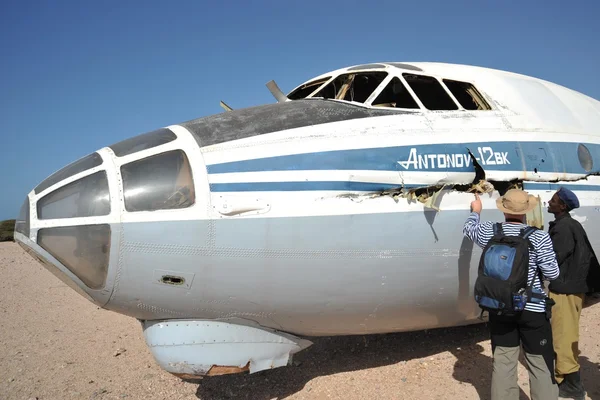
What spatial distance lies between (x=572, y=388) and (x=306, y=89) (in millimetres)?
4424

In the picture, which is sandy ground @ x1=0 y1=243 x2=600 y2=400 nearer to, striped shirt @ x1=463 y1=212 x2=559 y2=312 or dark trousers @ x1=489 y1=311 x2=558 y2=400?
dark trousers @ x1=489 y1=311 x2=558 y2=400

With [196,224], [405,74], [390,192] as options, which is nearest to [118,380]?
[196,224]

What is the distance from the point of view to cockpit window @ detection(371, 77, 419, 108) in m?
5.12

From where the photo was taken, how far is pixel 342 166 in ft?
13.5

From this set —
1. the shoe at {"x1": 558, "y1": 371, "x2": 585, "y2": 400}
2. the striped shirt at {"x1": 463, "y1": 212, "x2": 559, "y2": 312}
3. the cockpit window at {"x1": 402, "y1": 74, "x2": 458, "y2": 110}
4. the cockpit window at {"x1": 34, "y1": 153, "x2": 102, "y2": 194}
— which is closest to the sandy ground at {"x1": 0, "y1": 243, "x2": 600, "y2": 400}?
the shoe at {"x1": 558, "y1": 371, "x2": 585, "y2": 400}

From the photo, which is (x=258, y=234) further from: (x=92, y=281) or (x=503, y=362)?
(x=503, y=362)

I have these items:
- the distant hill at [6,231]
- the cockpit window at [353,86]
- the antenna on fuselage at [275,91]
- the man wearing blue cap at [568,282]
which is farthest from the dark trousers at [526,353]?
the distant hill at [6,231]

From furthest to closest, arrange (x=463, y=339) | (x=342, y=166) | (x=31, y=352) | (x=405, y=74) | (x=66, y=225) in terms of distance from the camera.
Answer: (x=31, y=352) < (x=463, y=339) < (x=405, y=74) < (x=342, y=166) < (x=66, y=225)

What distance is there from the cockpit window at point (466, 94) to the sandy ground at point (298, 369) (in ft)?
9.97

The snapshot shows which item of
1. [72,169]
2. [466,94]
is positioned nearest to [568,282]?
[466,94]

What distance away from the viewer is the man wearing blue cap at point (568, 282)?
14.2ft

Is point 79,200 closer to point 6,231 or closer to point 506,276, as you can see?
point 506,276

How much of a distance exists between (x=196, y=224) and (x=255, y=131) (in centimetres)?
100

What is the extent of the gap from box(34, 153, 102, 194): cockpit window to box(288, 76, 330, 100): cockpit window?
9.49 feet
